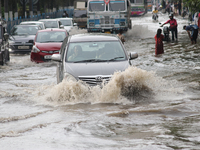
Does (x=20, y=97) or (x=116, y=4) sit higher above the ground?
(x=116, y=4)

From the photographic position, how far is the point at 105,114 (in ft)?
25.7

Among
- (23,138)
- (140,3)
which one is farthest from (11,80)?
(140,3)

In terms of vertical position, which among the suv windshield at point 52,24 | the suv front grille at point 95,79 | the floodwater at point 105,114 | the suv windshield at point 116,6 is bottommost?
the floodwater at point 105,114

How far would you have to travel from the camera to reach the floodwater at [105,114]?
5977 millimetres

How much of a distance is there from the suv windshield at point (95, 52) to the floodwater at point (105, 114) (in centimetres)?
85

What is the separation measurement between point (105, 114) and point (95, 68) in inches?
59.7

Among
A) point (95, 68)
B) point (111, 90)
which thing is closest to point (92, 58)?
point (95, 68)

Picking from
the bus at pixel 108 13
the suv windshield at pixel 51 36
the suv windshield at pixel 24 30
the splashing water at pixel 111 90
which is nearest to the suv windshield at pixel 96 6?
the bus at pixel 108 13

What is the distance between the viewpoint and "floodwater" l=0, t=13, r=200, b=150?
5.98m

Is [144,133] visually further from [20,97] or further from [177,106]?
[20,97]

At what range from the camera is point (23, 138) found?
6316 mm

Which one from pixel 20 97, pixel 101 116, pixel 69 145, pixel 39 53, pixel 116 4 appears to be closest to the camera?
pixel 69 145

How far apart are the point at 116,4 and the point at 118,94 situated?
818 inches

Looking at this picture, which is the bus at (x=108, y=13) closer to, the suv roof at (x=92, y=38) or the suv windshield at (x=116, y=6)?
the suv windshield at (x=116, y=6)
